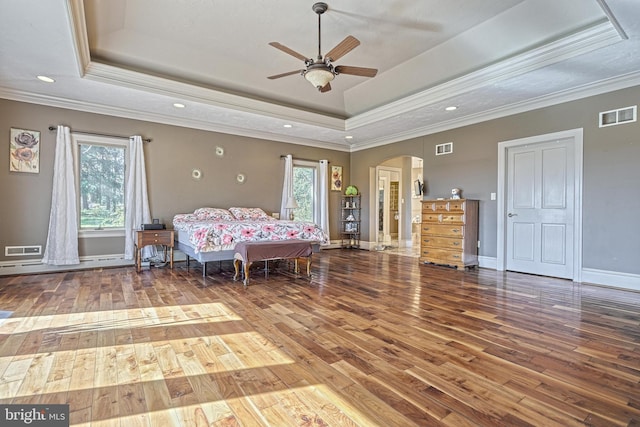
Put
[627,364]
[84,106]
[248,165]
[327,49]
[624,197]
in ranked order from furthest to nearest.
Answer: [248,165] < [84,106] < [327,49] < [624,197] < [627,364]

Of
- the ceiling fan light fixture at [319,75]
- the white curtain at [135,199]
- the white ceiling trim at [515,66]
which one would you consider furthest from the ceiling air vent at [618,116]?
the white curtain at [135,199]

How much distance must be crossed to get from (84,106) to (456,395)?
250 inches

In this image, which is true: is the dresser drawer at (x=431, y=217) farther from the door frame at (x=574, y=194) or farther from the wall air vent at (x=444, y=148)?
the wall air vent at (x=444, y=148)

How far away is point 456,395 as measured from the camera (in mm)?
1677

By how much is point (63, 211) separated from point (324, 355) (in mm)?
5044

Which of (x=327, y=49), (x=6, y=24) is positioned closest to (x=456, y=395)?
(x=327, y=49)

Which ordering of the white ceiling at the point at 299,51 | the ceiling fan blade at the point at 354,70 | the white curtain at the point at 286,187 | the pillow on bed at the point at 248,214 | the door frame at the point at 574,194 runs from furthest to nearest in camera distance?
the white curtain at the point at 286,187 → the pillow on bed at the point at 248,214 → the door frame at the point at 574,194 → the ceiling fan blade at the point at 354,70 → the white ceiling at the point at 299,51

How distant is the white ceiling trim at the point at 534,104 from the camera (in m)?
4.03

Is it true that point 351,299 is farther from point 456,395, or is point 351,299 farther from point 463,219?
point 463,219

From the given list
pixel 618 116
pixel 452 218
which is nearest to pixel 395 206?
pixel 452 218

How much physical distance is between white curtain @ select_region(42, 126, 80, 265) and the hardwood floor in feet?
3.01

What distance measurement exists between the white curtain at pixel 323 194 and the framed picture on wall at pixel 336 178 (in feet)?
1.26

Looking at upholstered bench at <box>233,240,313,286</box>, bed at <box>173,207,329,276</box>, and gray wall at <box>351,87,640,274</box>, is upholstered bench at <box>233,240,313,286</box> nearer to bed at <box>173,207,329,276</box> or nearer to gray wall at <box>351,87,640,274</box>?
bed at <box>173,207,329,276</box>

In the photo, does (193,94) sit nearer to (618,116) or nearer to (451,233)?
(451,233)
